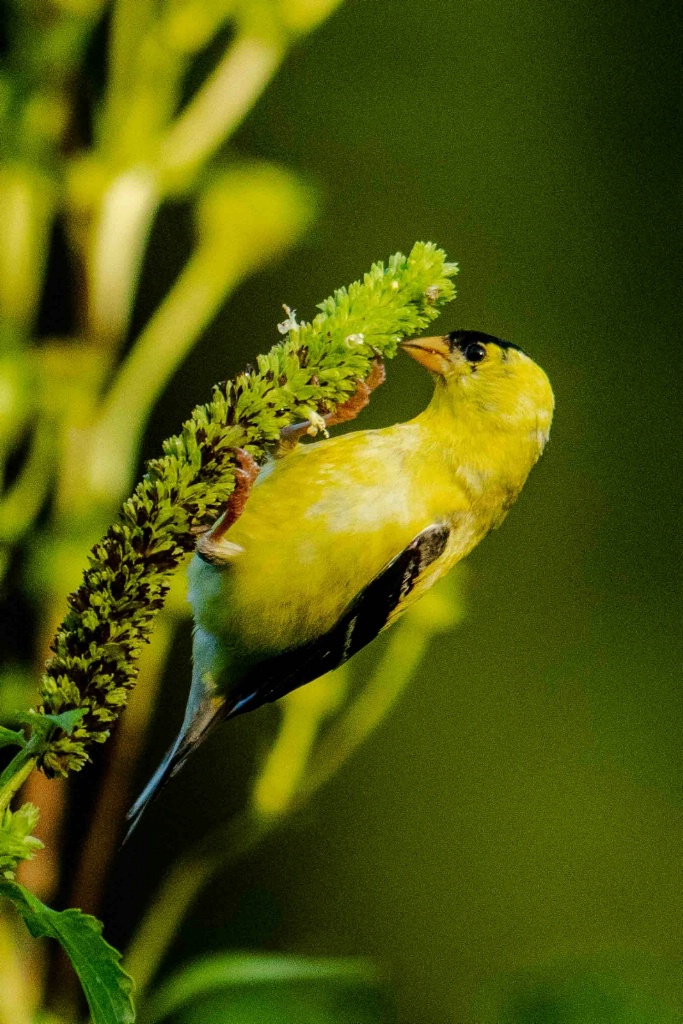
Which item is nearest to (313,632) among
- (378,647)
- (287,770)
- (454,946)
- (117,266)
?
(287,770)

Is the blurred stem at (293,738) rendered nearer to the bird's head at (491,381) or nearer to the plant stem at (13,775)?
the bird's head at (491,381)

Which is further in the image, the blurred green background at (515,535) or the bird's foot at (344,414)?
the blurred green background at (515,535)

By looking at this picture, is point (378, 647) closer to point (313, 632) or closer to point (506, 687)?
point (506, 687)

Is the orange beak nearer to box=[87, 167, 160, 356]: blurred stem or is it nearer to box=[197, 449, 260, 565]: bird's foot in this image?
box=[197, 449, 260, 565]: bird's foot

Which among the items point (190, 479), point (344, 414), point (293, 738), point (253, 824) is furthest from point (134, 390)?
point (190, 479)

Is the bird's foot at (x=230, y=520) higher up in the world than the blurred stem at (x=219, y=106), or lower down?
lower down

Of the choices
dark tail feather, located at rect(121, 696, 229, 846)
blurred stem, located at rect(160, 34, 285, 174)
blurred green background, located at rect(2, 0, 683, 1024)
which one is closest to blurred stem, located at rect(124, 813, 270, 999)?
blurred green background, located at rect(2, 0, 683, 1024)

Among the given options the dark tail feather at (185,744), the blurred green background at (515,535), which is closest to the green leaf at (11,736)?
the dark tail feather at (185,744)

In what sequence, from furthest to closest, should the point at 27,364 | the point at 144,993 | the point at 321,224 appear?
1. the point at 321,224
2. the point at 144,993
3. the point at 27,364
